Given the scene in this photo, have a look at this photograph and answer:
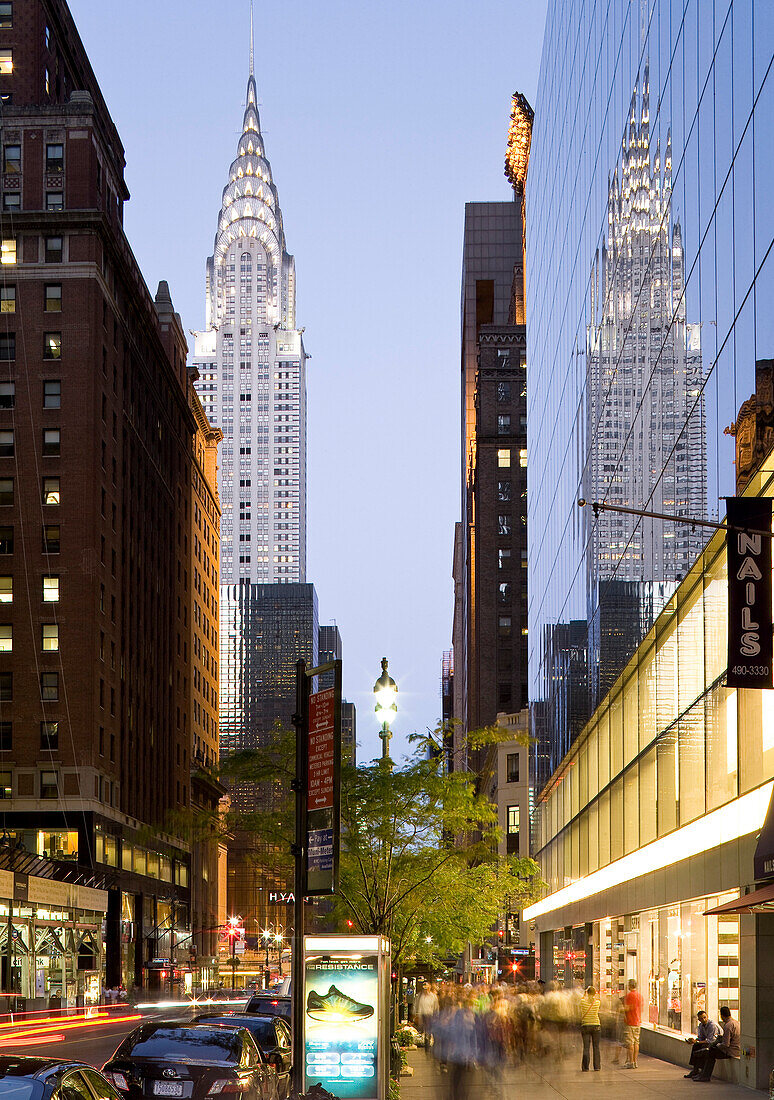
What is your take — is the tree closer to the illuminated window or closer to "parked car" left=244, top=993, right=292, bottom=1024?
"parked car" left=244, top=993, right=292, bottom=1024

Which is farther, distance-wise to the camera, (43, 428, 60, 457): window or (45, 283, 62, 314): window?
(45, 283, 62, 314): window

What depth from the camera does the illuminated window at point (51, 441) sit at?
8612 centimetres

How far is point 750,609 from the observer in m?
21.5

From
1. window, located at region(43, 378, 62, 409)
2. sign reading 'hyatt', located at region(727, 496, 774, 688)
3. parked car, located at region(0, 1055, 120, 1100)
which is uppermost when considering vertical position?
window, located at region(43, 378, 62, 409)

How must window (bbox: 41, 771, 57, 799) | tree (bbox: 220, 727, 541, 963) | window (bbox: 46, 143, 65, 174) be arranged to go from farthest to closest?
window (bbox: 46, 143, 65, 174), window (bbox: 41, 771, 57, 799), tree (bbox: 220, 727, 541, 963)

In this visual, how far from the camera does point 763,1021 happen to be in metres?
23.8

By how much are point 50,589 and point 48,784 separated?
11467 millimetres

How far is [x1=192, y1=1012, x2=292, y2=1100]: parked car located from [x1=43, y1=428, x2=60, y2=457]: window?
2604 inches

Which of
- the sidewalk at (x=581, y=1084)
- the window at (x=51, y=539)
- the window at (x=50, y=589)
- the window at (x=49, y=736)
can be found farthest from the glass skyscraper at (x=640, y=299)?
the window at (x=51, y=539)

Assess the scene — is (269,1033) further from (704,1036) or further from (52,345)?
(52,345)

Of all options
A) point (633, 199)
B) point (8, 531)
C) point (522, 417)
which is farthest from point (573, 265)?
point (522, 417)

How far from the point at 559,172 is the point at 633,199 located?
82.2ft

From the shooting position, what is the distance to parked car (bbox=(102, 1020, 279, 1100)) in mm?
16609

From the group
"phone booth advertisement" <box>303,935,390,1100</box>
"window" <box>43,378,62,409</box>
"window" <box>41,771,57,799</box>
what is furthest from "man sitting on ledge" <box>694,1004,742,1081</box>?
"window" <box>43,378,62,409</box>
